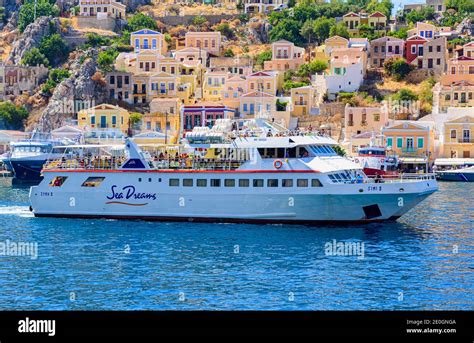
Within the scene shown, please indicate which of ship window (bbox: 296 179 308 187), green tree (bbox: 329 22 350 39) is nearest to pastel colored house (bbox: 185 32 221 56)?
green tree (bbox: 329 22 350 39)

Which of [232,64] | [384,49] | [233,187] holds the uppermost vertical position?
[384,49]

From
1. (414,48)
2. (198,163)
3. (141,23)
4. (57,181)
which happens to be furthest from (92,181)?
(141,23)

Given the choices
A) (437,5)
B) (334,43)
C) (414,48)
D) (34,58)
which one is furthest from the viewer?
(437,5)

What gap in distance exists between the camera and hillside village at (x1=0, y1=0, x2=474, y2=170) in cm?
10325

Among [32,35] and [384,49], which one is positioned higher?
[32,35]

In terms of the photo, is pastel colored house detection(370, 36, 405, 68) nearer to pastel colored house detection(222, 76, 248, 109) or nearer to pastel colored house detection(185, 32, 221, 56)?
pastel colored house detection(222, 76, 248, 109)

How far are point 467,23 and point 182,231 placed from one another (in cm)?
9430

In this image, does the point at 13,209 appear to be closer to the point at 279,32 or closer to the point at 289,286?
the point at 289,286

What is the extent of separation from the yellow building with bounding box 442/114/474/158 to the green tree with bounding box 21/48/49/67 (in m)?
57.9

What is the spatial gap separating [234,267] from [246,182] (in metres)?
12.2

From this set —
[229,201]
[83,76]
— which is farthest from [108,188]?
[83,76]

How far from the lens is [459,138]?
329ft

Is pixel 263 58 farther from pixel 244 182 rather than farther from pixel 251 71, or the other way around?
pixel 244 182

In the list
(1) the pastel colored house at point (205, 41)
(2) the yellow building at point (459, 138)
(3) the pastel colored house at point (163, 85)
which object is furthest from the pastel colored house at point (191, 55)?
(2) the yellow building at point (459, 138)
